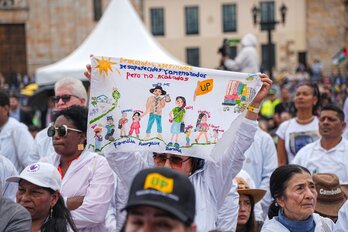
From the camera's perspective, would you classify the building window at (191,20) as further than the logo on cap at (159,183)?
Yes

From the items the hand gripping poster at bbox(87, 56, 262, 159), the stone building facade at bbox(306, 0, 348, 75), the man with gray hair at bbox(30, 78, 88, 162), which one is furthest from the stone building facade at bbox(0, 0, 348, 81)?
the hand gripping poster at bbox(87, 56, 262, 159)

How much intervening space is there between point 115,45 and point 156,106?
12.0 meters

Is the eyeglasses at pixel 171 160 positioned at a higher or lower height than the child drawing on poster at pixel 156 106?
lower

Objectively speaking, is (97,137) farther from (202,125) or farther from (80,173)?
(80,173)

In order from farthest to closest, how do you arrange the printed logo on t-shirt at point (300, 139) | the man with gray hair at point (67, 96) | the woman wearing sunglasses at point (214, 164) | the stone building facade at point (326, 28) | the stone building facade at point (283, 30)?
the stone building facade at point (326, 28), the stone building facade at point (283, 30), the printed logo on t-shirt at point (300, 139), the man with gray hair at point (67, 96), the woman wearing sunglasses at point (214, 164)

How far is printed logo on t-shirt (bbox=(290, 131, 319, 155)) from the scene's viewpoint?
9727 millimetres

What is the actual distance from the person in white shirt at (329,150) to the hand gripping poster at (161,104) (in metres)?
2.99

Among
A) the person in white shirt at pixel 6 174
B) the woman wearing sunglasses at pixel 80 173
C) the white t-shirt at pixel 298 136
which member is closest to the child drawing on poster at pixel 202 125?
the woman wearing sunglasses at pixel 80 173

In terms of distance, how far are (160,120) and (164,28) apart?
45.4m

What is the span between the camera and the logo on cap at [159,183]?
10.9ft

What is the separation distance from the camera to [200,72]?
574 cm

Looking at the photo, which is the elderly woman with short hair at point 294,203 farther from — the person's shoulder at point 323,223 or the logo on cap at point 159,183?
the logo on cap at point 159,183

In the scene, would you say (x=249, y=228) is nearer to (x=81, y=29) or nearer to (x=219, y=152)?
(x=219, y=152)

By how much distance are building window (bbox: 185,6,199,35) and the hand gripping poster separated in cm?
4529
